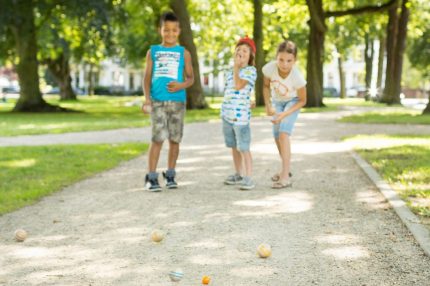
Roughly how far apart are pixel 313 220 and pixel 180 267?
1.85 metres

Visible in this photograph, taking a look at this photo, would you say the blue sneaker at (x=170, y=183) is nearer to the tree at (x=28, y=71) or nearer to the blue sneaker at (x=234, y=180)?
the blue sneaker at (x=234, y=180)

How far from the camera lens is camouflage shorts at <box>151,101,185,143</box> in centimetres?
739

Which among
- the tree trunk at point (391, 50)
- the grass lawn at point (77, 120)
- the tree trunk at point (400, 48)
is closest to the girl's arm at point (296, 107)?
the grass lawn at point (77, 120)

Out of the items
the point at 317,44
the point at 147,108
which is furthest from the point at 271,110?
the point at 317,44

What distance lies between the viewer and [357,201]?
674 centimetres

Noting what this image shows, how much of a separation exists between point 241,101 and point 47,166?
11.2 ft

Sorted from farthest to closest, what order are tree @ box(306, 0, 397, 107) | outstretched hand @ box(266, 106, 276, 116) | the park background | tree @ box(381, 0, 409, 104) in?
tree @ box(381, 0, 409, 104) → tree @ box(306, 0, 397, 107) → the park background → outstretched hand @ box(266, 106, 276, 116)

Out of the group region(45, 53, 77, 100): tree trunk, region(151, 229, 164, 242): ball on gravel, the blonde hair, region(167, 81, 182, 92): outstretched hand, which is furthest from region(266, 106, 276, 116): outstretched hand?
region(45, 53, 77, 100): tree trunk

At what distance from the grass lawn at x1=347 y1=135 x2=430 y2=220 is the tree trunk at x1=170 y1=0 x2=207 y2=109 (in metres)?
14.7

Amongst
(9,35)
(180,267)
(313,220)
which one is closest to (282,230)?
(313,220)

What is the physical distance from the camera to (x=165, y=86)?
24.0ft

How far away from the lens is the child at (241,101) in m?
7.39

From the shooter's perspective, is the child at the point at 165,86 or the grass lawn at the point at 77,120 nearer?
the child at the point at 165,86

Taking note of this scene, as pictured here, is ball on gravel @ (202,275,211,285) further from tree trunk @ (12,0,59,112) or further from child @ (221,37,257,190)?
tree trunk @ (12,0,59,112)
